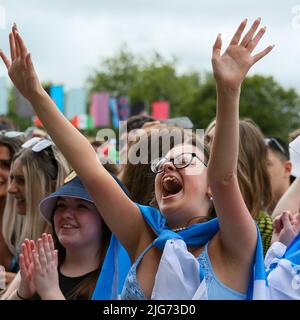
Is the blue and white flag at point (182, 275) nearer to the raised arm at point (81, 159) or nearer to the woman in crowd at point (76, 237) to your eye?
the raised arm at point (81, 159)

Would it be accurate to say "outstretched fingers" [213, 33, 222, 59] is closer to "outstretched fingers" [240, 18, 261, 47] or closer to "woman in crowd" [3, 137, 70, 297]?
"outstretched fingers" [240, 18, 261, 47]

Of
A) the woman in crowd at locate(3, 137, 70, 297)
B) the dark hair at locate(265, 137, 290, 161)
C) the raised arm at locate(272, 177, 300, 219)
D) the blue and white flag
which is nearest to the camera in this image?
the blue and white flag

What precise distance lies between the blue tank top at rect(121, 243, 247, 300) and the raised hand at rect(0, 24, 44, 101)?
0.67m

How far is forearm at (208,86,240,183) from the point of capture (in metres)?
1.98

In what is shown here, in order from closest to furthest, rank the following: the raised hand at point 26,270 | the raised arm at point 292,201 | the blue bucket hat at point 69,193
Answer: the raised hand at point 26,270, the blue bucket hat at point 69,193, the raised arm at point 292,201

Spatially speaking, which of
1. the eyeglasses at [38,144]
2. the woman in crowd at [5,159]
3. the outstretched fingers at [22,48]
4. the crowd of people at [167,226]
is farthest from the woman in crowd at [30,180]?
the outstretched fingers at [22,48]

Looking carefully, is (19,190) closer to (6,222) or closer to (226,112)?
(6,222)

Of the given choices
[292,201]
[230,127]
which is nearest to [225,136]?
[230,127]

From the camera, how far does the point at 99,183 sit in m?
A: 2.30

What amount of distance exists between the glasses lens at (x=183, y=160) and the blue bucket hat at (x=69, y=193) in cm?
38

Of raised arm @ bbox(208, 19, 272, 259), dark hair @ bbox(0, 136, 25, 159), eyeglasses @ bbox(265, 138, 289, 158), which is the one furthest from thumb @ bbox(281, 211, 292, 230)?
eyeglasses @ bbox(265, 138, 289, 158)

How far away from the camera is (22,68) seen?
231 cm

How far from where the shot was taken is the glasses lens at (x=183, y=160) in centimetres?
236

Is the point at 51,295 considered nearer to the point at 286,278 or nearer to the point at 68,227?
the point at 68,227
